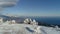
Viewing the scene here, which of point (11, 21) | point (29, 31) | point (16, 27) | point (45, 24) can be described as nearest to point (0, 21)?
point (11, 21)

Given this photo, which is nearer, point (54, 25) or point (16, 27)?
Answer: point (16, 27)

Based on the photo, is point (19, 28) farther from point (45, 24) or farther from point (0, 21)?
point (45, 24)

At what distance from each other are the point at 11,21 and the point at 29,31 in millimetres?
545

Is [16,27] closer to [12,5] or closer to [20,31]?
[20,31]

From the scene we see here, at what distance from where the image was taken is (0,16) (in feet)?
10.7

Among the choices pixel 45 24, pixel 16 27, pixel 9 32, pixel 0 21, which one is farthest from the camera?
pixel 45 24

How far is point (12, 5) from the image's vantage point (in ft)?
11.2

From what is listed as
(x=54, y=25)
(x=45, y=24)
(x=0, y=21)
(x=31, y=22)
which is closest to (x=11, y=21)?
(x=0, y=21)

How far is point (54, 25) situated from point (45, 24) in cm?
20

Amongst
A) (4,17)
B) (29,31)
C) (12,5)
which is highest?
(12,5)

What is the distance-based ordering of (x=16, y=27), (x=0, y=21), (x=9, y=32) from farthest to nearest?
(x=0, y=21) → (x=16, y=27) → (x=9, y=32)

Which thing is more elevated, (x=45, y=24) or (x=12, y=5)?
(x=12, y=5)

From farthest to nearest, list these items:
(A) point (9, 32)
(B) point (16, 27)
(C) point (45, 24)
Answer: (C) point (45, 24), (B) point (16, 27), (A) point (9, 32)

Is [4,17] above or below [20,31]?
above
